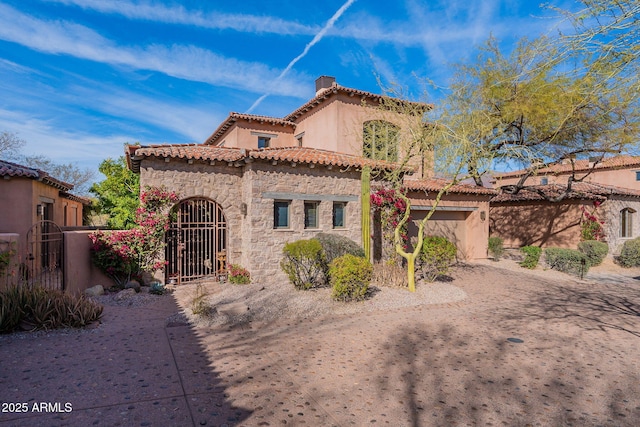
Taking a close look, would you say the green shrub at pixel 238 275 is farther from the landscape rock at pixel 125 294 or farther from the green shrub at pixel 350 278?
the green shrub at pixel 350 278

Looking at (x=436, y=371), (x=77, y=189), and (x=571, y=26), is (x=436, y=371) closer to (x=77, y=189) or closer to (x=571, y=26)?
(x=571, y=26)

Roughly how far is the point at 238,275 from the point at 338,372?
22.2ft

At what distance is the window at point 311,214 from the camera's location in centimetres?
1224

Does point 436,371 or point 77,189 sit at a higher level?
point 77,189

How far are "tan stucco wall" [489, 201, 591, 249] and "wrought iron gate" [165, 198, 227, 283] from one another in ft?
59.2

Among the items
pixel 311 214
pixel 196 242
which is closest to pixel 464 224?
pixel 311 214

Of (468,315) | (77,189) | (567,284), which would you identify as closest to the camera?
(468,315)

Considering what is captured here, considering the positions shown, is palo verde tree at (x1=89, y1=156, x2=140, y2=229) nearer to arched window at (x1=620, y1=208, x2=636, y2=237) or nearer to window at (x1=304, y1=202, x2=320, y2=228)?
window at (x1=304, y1=202, x2=320, y2=228)

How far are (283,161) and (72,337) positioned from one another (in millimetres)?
7211

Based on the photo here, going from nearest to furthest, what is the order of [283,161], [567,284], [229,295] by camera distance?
[229,295], [283,161], [567,284]

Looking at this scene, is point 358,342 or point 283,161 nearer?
point 358,342

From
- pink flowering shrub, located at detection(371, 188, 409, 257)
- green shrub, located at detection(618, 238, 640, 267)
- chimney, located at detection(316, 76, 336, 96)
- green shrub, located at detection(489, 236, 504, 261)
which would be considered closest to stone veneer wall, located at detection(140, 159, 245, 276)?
pink flowering shrub, located at detection(371, 188, 409, 257)

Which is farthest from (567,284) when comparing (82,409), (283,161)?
(82,409)

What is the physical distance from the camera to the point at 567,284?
40.2 feet
